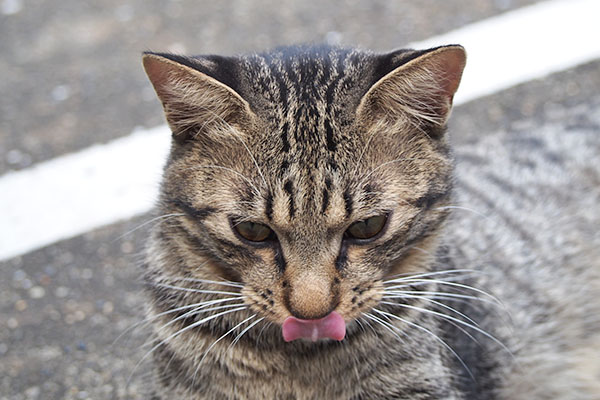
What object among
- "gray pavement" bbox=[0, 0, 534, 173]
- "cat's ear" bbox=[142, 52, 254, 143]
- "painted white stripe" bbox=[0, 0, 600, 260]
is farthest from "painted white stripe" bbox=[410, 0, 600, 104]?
"cat's ear" bbox=[142, 52, 254, 143]

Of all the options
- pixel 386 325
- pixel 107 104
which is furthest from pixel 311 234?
pixel 107 104

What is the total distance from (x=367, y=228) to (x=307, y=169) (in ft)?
0.73

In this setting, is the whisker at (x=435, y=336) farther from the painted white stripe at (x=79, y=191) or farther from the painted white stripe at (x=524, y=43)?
the painted white stripe at (x=524, y=43)

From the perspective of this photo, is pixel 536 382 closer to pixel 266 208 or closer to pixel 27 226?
pixel 266 208

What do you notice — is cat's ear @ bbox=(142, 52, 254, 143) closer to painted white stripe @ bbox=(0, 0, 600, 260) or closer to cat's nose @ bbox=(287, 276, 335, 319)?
cat's nose @ bbox=(287, 276, 335, 319)

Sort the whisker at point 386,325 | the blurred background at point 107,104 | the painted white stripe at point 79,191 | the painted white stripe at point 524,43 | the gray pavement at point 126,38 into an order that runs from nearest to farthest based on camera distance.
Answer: the whisker at point 386,325, the blurred background at point 107,104, the painted white stripe at point 79,191, the gray pavement at point 126,38, the painted white stripe at point 524,43

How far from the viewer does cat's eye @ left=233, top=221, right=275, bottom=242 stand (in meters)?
1.75

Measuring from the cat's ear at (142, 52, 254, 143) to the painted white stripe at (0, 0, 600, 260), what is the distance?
0.91 metres

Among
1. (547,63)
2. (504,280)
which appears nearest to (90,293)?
(504,280)

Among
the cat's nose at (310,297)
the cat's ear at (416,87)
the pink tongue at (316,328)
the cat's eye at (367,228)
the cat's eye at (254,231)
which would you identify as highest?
the cat's ear at (416,87)

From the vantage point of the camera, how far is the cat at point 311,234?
5.71 ft

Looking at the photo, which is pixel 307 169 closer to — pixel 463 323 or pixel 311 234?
pixel 311 234

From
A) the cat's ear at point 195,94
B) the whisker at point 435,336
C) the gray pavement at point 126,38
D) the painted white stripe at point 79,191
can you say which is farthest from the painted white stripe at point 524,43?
the cat's ear at point 195,94

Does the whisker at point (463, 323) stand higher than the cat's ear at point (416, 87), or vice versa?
the cat's ear at point (416, 87)
